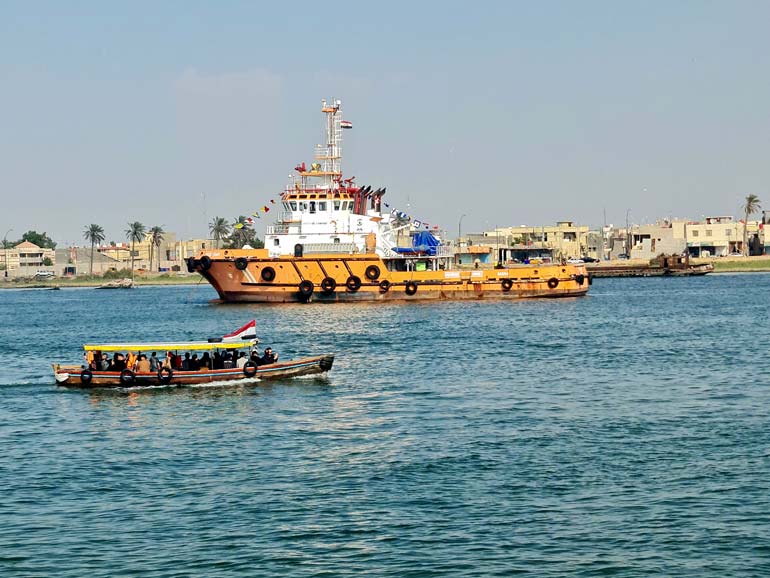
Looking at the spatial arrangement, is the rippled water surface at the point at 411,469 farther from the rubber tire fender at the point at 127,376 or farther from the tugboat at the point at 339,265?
the tugboat at the point at 339,265

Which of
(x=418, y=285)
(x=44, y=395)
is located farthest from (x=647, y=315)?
(x=44, y=395)

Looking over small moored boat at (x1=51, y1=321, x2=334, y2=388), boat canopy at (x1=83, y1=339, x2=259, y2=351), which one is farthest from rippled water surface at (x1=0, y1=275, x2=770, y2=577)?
boat canopy at (x1=83, y1=339, x2=259, y2=351)

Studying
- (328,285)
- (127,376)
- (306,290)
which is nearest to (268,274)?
(306,290)

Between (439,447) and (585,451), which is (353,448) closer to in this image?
(439,447)

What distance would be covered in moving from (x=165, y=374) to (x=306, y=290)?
4367cm

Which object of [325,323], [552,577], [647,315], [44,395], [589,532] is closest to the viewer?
[552,577]

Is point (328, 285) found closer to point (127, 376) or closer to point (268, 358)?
point (268, 358)

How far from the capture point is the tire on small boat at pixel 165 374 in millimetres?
44531

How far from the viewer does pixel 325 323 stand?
7488 cm

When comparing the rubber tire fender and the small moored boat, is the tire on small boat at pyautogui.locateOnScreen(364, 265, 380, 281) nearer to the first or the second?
the small moored boat

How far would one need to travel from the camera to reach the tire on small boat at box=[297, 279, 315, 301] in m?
88.0

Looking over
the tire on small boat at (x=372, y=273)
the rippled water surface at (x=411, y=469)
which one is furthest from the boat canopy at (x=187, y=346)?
the tire on small boat at (x=372, y=273)

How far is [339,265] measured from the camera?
88.5 meters

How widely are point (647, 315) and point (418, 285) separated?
18.8 metres
